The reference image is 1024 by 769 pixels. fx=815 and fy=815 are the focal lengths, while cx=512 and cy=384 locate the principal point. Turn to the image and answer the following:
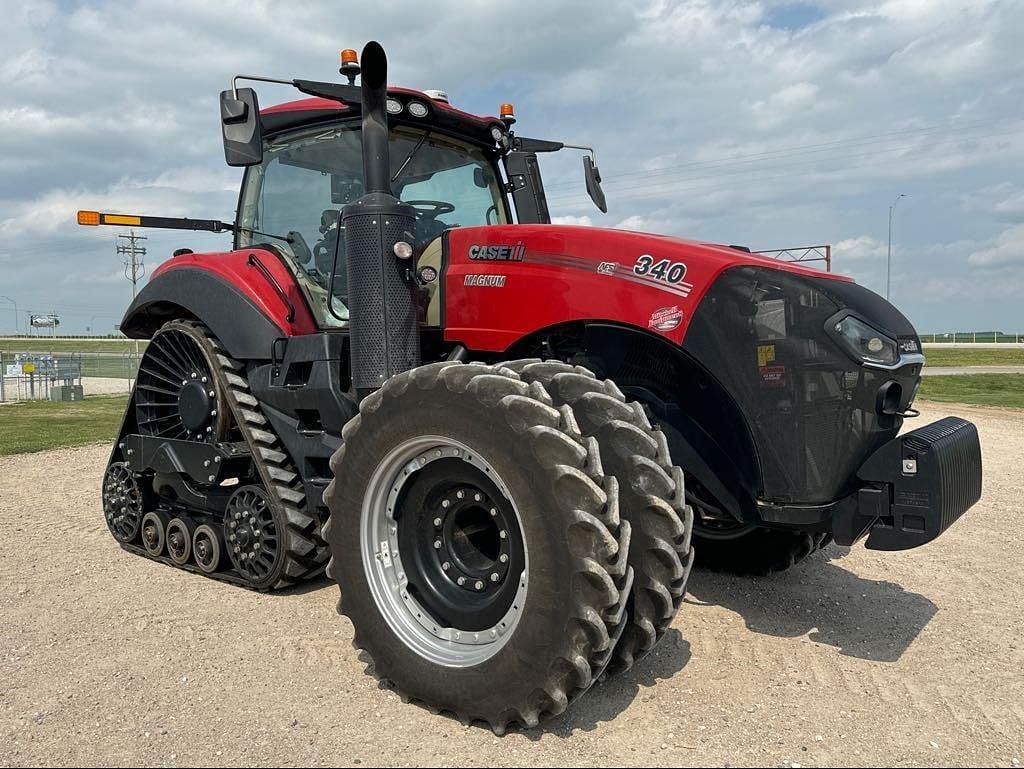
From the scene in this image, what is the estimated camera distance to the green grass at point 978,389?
17.9 m

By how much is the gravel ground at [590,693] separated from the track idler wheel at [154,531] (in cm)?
19

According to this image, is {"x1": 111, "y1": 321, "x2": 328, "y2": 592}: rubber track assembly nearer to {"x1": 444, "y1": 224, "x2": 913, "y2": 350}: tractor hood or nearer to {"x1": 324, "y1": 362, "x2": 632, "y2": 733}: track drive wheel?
{"x1": 324, "y1": 362, "x2": 632, "y2": 733}: track drive wheel

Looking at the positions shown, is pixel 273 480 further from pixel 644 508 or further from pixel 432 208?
pixel 644 508

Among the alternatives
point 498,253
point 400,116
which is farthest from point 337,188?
point 498,253

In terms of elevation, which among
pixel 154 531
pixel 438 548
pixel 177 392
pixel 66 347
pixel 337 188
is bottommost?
pixel 66 347

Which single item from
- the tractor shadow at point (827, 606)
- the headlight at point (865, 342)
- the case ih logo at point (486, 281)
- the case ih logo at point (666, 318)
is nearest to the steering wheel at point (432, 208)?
the case ih logo at point (486, 281)

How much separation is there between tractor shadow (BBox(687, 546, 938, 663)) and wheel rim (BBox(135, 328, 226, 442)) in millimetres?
3186

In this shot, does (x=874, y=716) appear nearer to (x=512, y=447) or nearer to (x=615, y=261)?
(x=512, y=447)

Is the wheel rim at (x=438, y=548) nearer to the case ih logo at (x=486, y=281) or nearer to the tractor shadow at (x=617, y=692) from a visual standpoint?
the tractor shadow at (x=617, y=692)

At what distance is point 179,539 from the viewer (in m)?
5.31

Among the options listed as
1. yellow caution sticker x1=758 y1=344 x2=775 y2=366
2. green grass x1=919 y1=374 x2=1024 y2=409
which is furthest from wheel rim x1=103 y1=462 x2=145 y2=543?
green grass x1=919 y1=374 x2=1024 y2=409

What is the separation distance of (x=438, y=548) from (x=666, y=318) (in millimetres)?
1403

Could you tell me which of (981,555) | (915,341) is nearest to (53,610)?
(915,341)

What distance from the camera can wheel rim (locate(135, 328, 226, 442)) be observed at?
5.16m
